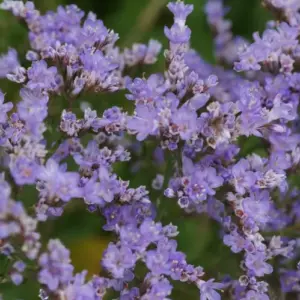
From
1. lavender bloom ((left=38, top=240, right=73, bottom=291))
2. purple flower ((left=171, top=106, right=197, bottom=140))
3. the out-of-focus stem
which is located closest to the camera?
lavender bloom ((left=38, top=240, right=73, bottom=291))

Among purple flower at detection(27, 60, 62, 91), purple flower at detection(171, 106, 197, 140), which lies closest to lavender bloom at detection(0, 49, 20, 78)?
purple flower at detection(27, 60, 62, 91)

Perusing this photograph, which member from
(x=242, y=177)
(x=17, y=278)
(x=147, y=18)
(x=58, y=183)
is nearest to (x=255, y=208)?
(x=242, y=177)

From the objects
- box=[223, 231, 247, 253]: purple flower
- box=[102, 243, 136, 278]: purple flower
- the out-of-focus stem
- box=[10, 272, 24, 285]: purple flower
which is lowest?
box=[10, 272, 24, 285]: purple flower

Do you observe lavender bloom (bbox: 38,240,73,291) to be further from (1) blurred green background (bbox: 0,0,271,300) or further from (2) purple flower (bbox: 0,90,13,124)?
(2) purple flower (bbox: 0,90,13,124)

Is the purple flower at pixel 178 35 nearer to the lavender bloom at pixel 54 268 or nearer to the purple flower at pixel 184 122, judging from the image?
the purple flower at pixel 184 122

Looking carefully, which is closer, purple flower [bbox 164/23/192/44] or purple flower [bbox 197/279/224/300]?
purple flower [bbox 197/279/224/300]

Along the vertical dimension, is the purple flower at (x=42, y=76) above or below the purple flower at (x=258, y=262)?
above

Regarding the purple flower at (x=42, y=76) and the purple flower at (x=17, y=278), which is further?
the purple flower at (x=42, y=76)

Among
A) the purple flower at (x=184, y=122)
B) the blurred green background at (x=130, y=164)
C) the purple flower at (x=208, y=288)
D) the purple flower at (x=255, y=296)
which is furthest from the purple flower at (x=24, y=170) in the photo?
the purple flower at (x=255, y=296)

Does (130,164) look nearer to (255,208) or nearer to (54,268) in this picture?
(255,208)

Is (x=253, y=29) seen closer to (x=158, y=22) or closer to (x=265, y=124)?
(x=158, y=22)

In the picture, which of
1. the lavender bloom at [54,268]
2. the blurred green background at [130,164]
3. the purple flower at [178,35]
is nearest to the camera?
the lavender bloom at [54,268]
